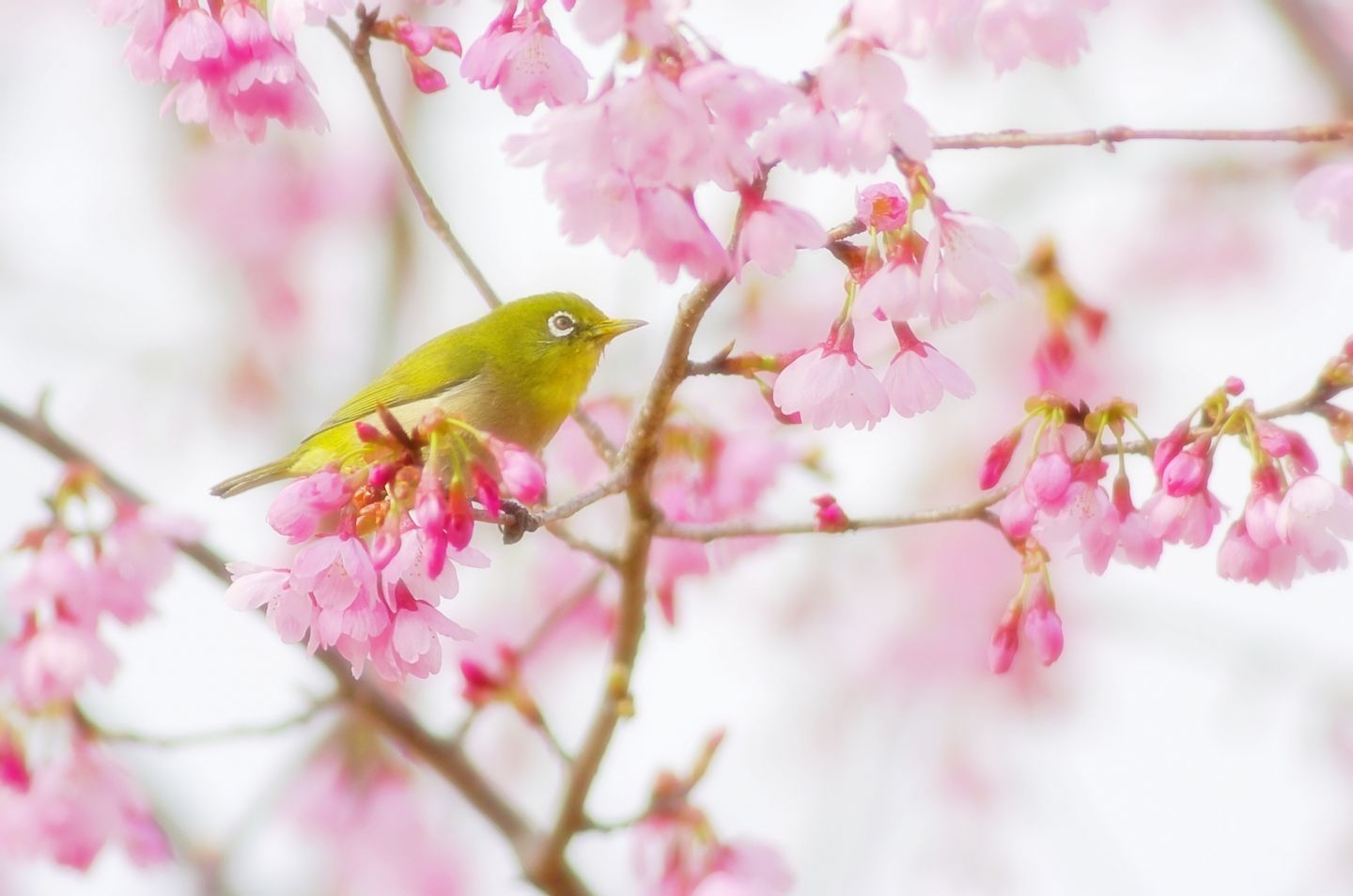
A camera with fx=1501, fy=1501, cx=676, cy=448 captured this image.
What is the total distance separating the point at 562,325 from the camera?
14.8 feet

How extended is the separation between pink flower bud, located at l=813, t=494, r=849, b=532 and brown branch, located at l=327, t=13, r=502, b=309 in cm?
103

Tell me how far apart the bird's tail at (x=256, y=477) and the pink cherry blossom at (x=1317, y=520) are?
299 cm

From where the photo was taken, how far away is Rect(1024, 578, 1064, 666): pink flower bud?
98.0 inches

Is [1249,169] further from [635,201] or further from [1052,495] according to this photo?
[635,201]

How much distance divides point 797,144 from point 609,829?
1965 millimetres

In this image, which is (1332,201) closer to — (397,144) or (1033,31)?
(1033,31)

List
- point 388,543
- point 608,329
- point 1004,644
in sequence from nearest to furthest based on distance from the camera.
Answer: point 388,543 → point 1004,644 → point 608,329

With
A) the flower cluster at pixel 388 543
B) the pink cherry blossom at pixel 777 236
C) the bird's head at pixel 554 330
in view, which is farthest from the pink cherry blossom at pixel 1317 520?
the bird's head at pixel 554 330

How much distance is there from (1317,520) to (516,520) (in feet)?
4.12

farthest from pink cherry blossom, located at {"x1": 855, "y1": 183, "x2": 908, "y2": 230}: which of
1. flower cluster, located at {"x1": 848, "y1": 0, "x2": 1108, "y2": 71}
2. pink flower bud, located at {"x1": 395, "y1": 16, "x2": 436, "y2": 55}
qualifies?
pink flower bud, located at {"x1": 395, "y1": 16, "x2": 436, "y2": 55}

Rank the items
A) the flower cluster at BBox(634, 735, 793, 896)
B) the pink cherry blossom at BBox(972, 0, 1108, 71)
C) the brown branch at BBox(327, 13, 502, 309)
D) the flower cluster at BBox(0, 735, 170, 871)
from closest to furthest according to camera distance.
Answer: the pink cherry blossom at BBox(972, 0, 1108, 71) < the brown branch at BBox(327, 13, 502, 309) < the flower cluster at BBox(634, 735, 793, 896) < the flower cluster at BBox(0, 735, 170, 871)

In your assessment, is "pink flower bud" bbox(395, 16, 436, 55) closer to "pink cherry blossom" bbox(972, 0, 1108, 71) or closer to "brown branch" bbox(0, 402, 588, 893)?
"pink cherry blossom" bbox(972, 0, 1108, 71)

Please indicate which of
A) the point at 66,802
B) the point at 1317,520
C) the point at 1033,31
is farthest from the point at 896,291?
the point at 66,802

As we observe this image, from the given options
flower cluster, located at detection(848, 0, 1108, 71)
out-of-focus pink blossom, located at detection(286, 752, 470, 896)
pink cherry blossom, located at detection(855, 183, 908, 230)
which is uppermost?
flower cluster, located at detection(848, 0, 1108, 71)
